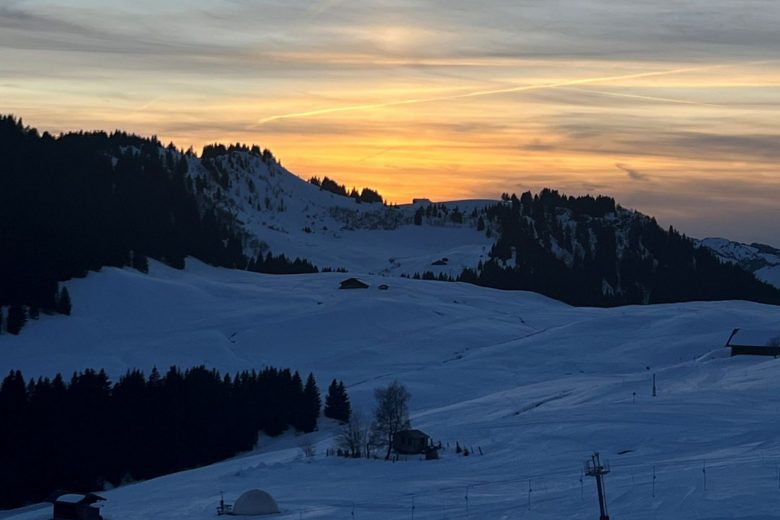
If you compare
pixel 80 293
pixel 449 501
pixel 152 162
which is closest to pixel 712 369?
pixel 449 501

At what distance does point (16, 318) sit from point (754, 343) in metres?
56.1

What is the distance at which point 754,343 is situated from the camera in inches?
3278

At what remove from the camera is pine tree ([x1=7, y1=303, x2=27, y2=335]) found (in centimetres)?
9706

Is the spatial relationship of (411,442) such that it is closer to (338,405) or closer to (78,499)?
(78,499)

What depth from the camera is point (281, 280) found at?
134750 millimetres

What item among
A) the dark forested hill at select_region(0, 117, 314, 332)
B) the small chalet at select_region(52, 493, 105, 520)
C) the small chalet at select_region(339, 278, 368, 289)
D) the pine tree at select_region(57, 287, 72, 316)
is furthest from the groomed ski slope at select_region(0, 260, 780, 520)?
the dark forested hill at select_region(0, 117, 314, 332)

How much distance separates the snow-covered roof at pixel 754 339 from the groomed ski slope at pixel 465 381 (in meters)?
2.42

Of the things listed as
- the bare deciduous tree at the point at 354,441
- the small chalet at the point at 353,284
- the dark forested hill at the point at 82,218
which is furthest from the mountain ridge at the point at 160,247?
the bare deciduous tree at the point at 354,441

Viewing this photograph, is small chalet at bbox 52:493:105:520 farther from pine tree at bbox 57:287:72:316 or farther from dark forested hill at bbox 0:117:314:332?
pine tree at bbox 57:287:72:316

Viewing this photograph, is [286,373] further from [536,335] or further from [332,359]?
[536,335]

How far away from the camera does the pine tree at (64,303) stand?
104 meters

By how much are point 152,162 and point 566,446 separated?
127717mm

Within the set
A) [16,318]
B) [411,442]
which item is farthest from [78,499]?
[16,318]

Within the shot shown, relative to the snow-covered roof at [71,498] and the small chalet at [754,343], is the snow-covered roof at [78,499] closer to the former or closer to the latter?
the snow-covered roof at [71,498]
